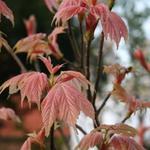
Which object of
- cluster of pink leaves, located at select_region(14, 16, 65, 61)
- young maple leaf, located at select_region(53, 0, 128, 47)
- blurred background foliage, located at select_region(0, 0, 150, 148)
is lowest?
blurred background foliage, located at select_region(0, 0, 150, 148)

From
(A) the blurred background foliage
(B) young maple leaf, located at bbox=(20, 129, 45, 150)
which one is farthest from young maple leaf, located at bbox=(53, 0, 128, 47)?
(A) the blurred background foliage

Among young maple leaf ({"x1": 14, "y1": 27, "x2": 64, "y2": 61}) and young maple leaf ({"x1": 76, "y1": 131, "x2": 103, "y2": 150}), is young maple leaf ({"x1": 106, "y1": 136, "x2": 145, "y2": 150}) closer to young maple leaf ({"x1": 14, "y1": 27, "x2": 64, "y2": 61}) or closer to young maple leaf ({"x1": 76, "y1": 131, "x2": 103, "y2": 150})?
young maple leaf ({"x1": 76, "y1": 131, "x2": 103, "y2": 150})

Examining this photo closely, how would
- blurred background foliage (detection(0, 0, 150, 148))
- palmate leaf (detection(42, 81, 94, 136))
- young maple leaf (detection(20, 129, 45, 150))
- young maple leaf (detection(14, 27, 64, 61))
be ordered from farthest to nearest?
blurred background foliage (detection(0, 0, 150, 148)) < young maple leaf (detection(14, 27, 64, 61)) < young maple leaf (detection(20, 129, 45, 150)) < palmate leaf (detection(42, 81, 94, 136))

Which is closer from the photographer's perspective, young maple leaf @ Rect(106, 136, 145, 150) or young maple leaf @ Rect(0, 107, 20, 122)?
young maple leaf @ Rect(106, 136, 145, 150)

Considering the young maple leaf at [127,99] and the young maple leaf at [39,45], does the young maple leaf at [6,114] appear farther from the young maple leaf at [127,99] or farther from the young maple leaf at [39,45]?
the young maple leaf at [127,99]

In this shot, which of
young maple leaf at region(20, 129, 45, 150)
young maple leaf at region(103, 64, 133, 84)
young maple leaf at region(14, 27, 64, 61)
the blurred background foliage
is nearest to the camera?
young maple leaf at region(20, 129, 45, 150)

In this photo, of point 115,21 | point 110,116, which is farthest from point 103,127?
point 110,116

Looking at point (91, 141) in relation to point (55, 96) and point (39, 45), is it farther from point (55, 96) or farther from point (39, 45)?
point (39, 45)
